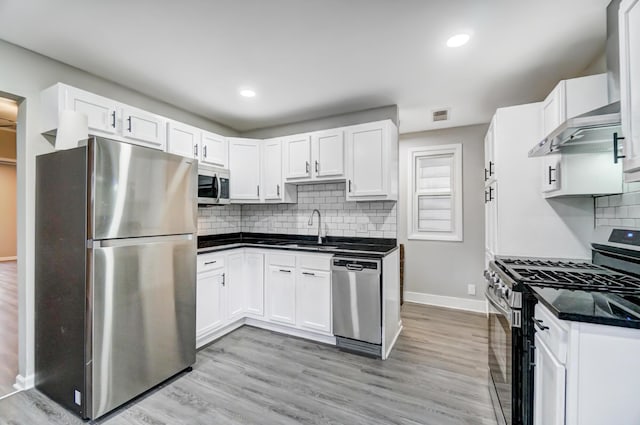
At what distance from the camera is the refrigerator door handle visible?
6.11 ft

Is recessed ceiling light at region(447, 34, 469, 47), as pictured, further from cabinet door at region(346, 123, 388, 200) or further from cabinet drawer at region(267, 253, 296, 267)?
cabinet drawer at region(267, 253, 296, 267)

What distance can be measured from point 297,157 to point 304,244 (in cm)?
113

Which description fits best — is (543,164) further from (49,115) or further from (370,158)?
(49,115)

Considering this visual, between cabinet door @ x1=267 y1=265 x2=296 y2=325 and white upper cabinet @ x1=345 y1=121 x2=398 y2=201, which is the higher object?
white upper cabinet @ x1=345 y1=121 x2=398 y2=201

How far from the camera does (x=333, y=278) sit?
114 inches

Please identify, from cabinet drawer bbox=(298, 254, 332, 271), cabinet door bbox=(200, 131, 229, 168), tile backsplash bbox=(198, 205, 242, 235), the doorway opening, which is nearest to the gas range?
cabinet drawer bbox=(298, 254, 332, 271)

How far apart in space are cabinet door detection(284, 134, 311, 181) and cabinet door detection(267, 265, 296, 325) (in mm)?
1168

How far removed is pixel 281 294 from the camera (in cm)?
322

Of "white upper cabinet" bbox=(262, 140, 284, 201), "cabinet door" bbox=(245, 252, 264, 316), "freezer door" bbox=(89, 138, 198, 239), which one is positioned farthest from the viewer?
"white upper cabinet" bbox=(262, 140, 284, 201)

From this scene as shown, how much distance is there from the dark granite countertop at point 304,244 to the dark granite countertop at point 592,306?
1.46m

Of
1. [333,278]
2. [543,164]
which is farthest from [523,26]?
[333,278]

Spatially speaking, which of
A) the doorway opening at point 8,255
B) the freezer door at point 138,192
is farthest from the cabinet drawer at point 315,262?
the doorway opening at point 8,255

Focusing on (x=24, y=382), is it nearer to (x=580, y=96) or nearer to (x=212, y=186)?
(x=212, y=186)

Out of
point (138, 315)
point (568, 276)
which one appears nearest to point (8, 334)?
point (138, 315)
